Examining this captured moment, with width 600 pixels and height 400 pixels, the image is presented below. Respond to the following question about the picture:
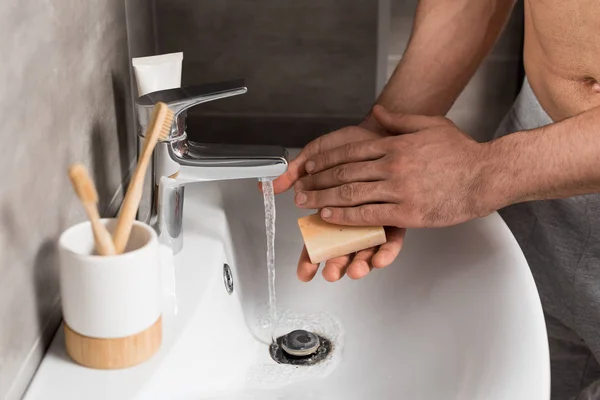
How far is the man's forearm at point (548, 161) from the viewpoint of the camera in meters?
0.77

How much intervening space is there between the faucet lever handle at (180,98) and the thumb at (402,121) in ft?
0.72

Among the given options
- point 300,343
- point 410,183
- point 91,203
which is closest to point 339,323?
point 300,343

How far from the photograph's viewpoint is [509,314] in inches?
28.0

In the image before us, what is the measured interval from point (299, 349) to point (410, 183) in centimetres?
21

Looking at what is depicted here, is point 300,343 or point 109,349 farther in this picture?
point 300,343

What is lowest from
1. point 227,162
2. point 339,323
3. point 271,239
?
point 339,323

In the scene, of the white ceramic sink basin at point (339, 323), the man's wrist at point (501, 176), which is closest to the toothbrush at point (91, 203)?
the white ceramic sink basin at point (339, 323)

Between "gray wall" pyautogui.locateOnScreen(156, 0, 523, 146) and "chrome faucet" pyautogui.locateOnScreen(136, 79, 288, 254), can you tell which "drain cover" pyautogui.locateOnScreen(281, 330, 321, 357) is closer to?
"chrome faucet" pyautogui.locateOnScreen(136, 79, 288, 254)

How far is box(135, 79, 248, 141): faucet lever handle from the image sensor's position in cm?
74

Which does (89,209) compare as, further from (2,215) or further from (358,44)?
(358,44)

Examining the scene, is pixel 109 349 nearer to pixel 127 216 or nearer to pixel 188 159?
pixel 127 216

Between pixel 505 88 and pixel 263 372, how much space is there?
2.09 feet

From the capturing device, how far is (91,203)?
0.58m

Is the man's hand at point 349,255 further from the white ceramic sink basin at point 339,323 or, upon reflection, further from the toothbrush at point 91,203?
the toothbrush at point 91,203
